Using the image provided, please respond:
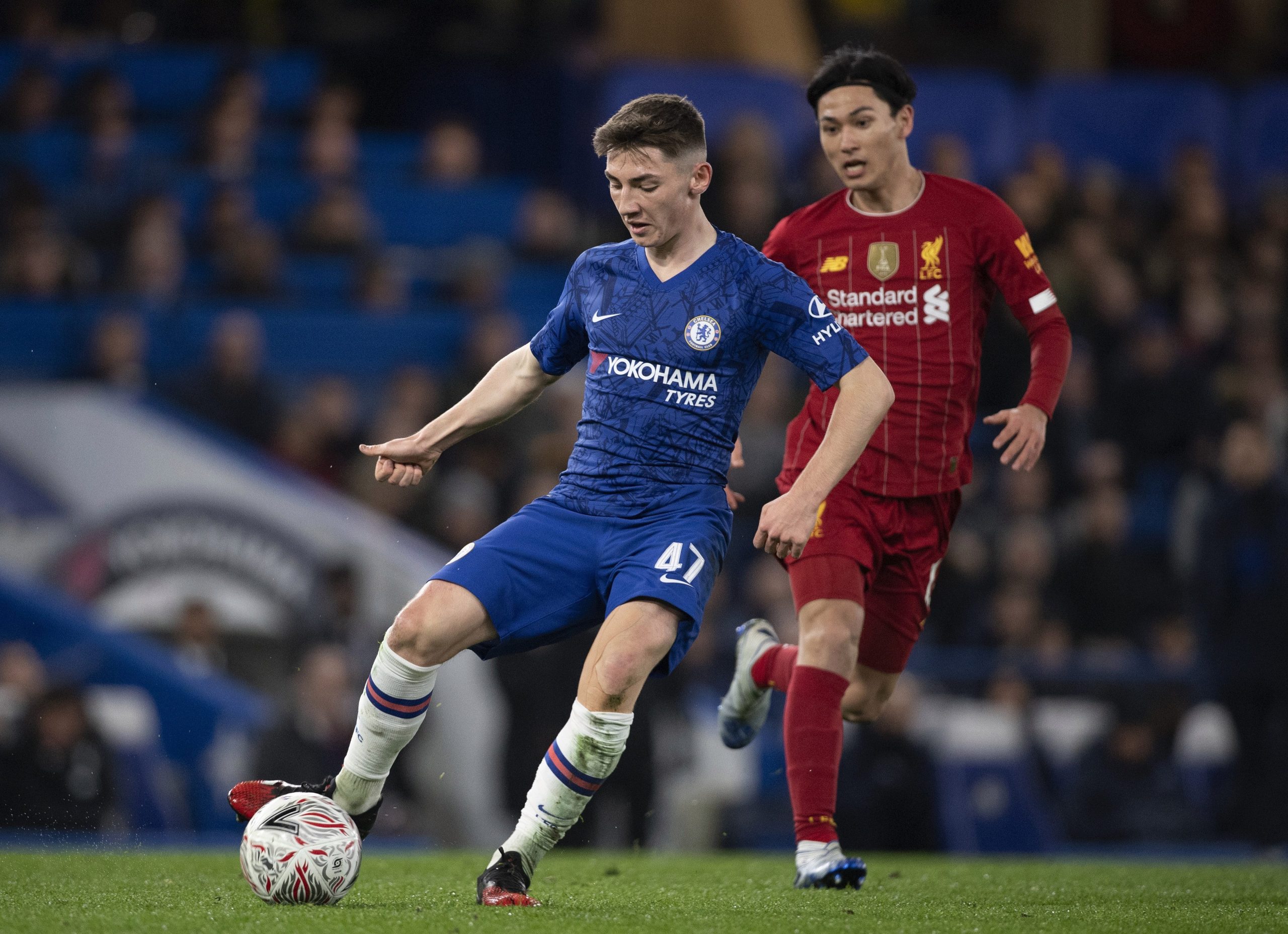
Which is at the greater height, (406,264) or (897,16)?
(897,16)

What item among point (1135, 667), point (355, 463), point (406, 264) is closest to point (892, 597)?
point (1135, 667)

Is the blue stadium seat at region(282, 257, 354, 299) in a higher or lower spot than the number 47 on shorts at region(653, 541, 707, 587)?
higher

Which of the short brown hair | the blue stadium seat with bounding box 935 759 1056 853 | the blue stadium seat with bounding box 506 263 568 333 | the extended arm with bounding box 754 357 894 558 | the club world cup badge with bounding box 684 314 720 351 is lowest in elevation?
the blue stadium seat with bounding box 935 759 1056 853

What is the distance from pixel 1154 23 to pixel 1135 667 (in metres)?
8.04

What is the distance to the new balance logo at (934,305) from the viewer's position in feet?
19.1

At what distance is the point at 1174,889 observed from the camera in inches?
239

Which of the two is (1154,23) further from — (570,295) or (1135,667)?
(570,295)

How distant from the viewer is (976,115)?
1452 centimetres

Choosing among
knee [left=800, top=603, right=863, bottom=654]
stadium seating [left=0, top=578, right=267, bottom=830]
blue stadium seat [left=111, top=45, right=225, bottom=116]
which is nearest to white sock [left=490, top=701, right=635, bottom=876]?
knee [left=800, top=603, right=863, bottom=654]

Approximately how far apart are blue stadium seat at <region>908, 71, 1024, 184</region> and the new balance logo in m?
8.83

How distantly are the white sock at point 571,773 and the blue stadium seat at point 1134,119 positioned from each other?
11.5 meters

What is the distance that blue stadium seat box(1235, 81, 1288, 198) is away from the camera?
14.9m

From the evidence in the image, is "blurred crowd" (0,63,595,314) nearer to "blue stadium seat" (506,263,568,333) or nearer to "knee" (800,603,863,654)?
"blue stadium seat" (506,263,568,333)

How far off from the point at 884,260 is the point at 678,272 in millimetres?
1063
